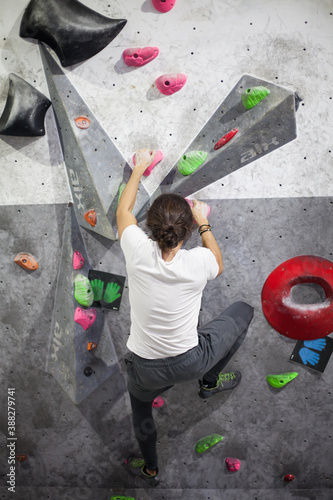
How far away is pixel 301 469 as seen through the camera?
2.22m

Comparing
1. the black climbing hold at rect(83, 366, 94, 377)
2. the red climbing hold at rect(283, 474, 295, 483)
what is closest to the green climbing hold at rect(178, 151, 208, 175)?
the black climbing hold at rect(83, 366, 94, 377)

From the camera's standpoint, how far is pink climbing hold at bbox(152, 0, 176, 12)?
1907 millimetres

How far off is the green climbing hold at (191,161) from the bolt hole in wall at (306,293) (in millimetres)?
773

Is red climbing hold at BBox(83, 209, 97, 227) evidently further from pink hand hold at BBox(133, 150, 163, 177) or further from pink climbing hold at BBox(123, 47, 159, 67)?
pink climbing hold at BBox(123, 47, 159, 67)

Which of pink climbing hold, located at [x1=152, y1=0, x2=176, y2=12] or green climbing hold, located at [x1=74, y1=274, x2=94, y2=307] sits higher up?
pink climbing hold, located at [x1=152, y1=0, x2=176, y2=12]

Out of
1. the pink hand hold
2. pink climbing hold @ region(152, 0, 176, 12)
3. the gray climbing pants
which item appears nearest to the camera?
the gray climbing pants

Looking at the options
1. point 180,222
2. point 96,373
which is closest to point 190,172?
point 180,222

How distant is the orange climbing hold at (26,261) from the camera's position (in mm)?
2152

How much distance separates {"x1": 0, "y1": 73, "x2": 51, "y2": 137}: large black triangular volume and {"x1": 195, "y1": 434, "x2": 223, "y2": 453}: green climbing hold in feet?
6.04

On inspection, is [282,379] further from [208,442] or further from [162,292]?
[162,292]

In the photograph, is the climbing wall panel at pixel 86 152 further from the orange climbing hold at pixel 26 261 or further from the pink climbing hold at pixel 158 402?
the pink climbing hold at pixel 158 402

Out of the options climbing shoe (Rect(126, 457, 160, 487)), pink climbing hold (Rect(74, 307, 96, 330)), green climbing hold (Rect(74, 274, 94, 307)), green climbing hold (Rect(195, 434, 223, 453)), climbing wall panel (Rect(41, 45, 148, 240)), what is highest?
climbing wall panel (Rect(41, 45, 148, 240))

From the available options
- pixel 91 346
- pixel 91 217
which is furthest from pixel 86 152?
pixel 91 346

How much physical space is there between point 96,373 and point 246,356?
80 centimetres
